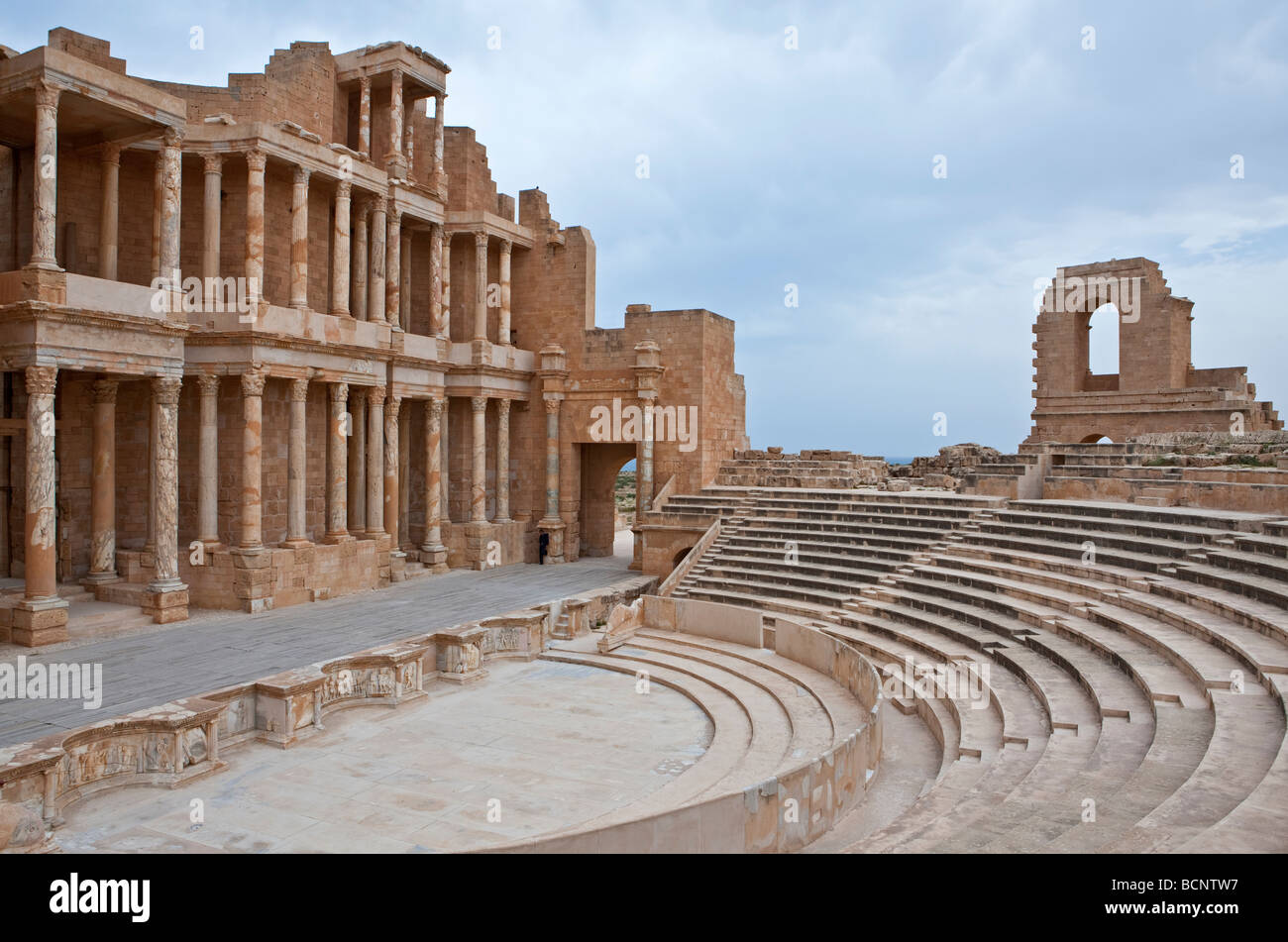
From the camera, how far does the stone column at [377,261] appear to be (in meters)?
21.7

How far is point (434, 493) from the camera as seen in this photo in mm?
23406

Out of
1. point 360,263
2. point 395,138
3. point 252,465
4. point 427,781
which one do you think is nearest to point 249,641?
point 252,465

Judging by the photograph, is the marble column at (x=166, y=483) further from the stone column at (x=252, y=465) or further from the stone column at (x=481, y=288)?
the stone column at (x=481, y=288)

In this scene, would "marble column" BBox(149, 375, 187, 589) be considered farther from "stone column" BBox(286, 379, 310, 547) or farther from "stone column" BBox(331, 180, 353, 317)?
"stone column" BBox(331, 180, 353, 317)

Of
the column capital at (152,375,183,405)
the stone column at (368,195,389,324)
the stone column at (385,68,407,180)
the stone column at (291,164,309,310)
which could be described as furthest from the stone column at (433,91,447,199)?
the column capital at (152,375,183,405)

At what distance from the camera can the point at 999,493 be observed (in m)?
17.8

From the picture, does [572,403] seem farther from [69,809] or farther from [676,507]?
[69,809]

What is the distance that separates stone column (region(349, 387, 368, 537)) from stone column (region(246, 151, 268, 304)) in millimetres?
4140

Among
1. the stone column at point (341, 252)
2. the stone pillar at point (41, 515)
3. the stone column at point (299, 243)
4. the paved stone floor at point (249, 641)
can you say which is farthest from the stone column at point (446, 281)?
the stone pillar at point (41, 515)

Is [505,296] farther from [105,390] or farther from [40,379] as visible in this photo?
[40,379]

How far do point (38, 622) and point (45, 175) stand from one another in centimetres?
725

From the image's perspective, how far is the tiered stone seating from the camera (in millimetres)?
5867
